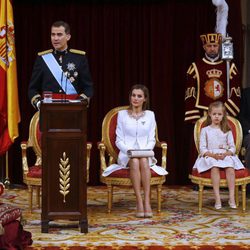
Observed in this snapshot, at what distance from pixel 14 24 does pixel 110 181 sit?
9.13ft

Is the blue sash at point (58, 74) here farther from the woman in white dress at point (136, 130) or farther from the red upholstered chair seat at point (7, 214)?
the red upholstered chair seat at point (7, 214)

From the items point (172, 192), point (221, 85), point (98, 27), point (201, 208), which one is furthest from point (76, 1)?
point (201, 208)

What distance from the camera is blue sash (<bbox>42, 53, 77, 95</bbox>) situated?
6.09m

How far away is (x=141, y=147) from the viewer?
6.45 m

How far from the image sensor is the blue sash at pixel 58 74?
609 cm

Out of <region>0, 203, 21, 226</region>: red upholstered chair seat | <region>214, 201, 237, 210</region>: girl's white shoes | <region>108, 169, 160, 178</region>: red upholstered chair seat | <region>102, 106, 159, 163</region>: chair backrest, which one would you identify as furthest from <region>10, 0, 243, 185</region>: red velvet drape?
<region>0, 203, 21, 226</region>: red upholstered chair seat

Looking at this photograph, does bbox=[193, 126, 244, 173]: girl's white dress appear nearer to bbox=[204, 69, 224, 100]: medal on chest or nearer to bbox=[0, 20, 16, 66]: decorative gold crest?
bbox=[204, 69, 224, 100]: medal on chest

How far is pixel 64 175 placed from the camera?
5398 millimetres

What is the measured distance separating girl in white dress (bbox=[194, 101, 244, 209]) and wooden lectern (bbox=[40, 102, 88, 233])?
1.53 meters

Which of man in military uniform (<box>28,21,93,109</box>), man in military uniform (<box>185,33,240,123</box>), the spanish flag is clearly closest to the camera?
man in military uniform (<box>28,21,93,109</box>)

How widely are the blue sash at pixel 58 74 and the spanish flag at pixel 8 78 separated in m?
1.43

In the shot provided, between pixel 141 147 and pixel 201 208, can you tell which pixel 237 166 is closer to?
pixel 201 208

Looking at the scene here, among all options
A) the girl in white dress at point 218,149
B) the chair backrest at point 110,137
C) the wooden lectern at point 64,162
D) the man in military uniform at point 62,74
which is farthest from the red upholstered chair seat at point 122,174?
the wooden lectern at point 64,162

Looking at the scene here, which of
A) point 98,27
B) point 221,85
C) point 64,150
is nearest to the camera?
point 64,150
